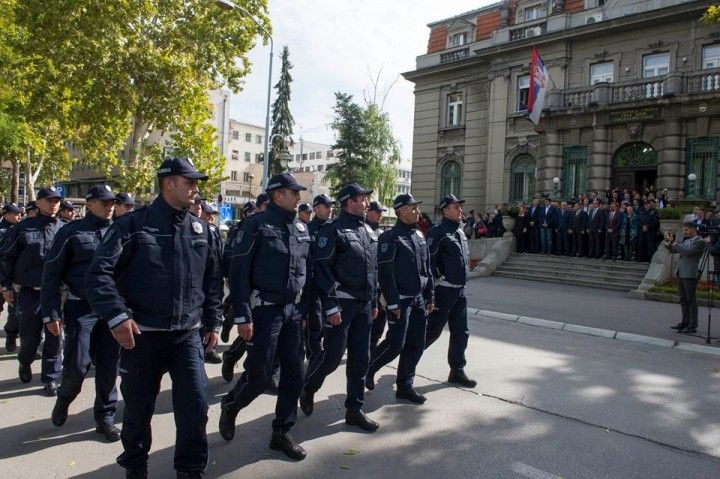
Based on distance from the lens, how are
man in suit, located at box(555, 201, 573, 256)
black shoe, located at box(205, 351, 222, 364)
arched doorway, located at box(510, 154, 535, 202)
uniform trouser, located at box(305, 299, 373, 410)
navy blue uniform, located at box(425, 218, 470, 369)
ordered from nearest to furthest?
uniform trouser, located at box(305, 299, 373, 410) → navy blue uniform, located at box(425, 218, 470, 369) → black shoe, located at box(205, 351, 222, 364) → man in suit, located at box(555, 201, 573, 256) → arched doorway, located at box(510, 154, 535, 202)

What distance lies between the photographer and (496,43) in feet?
91.5

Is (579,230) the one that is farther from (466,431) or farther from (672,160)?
(466,431)

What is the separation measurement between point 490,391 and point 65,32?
19.5 meters

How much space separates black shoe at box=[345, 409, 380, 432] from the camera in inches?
200

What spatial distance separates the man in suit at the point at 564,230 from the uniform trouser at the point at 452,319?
12.8m

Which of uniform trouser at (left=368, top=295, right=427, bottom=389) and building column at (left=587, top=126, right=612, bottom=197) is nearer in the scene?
uniform trouser at (left=368, top=295, right=427, bottom=389)

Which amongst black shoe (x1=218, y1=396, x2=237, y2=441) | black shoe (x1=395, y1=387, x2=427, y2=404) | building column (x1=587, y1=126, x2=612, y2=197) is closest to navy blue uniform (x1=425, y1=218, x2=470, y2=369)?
black shoe (x1=395, y1=387, x2=427, y2=404)

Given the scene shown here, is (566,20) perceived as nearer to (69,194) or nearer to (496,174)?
(496,174)

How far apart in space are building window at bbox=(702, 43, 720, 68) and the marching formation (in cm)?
1984

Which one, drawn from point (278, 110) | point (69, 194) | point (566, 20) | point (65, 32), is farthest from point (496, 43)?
point (69, 194)

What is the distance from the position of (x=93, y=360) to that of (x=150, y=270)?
1.78 m

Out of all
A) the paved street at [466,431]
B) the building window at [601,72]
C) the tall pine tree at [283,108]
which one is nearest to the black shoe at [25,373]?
the paved street at [466,431]

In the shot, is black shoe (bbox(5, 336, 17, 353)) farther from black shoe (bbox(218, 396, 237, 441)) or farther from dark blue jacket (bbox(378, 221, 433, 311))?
dark blue jacket (bbox(378, 221, 433, 311))

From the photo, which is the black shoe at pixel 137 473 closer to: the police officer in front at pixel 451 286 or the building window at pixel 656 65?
the police officer in front at pixel 451 286
